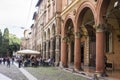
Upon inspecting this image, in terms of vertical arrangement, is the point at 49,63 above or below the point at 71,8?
below

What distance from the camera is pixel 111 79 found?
59.5 feet

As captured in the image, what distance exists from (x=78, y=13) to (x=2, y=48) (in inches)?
A: 3217

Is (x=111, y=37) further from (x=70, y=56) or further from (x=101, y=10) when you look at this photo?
(x=70, y=56)

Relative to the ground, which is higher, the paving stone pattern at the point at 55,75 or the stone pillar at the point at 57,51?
the stone pillar at the point at 57,51

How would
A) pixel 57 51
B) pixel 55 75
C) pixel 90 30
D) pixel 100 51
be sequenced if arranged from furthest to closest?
pixel 57 51
pixel 90 30
pixel 55 75
pixel 100 51

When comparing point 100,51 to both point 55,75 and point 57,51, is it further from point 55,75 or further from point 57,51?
point 57,51

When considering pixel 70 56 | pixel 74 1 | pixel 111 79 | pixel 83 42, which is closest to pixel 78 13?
pixel 74 1

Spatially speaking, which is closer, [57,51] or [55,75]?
[55,75]

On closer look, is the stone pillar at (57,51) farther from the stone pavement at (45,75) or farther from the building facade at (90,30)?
the stone pavement at (45,75)

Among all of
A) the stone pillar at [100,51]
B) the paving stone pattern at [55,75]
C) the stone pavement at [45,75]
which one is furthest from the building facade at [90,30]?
the paving stone pattern at [55,75]

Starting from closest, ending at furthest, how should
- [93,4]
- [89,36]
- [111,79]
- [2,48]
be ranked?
1. [111,79]
2. [93,4]
3. [89,36]
4. [2,48]

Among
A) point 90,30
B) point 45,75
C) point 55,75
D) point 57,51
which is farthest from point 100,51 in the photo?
point 57,51

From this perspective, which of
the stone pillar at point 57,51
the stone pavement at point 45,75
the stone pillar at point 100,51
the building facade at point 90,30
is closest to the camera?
the stone pillar at point 100,51

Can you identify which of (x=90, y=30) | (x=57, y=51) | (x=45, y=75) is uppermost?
(x=90, y=30)
